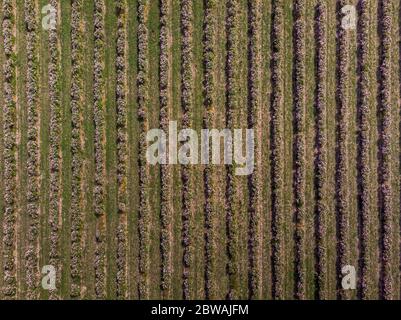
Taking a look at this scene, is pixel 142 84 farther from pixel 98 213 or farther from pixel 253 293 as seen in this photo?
pixel 253 293

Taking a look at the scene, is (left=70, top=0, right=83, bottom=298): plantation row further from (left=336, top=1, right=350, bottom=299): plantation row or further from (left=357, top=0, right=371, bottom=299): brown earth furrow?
(left=357, top=0, right=371, bottom=299): brown earth furrow

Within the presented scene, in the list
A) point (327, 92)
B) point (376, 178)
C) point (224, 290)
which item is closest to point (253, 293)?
point (224, 290)

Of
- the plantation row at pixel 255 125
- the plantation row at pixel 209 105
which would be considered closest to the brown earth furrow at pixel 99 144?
the plantation row at pixel 209 105

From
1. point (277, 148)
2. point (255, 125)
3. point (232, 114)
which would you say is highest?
point (232, 114)

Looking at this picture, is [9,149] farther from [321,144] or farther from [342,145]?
[342,145]

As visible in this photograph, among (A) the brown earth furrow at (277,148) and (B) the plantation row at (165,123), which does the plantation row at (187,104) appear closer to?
(B) the plantation row at (165,123)

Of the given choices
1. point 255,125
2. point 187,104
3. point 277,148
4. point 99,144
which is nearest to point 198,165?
point 187,104
